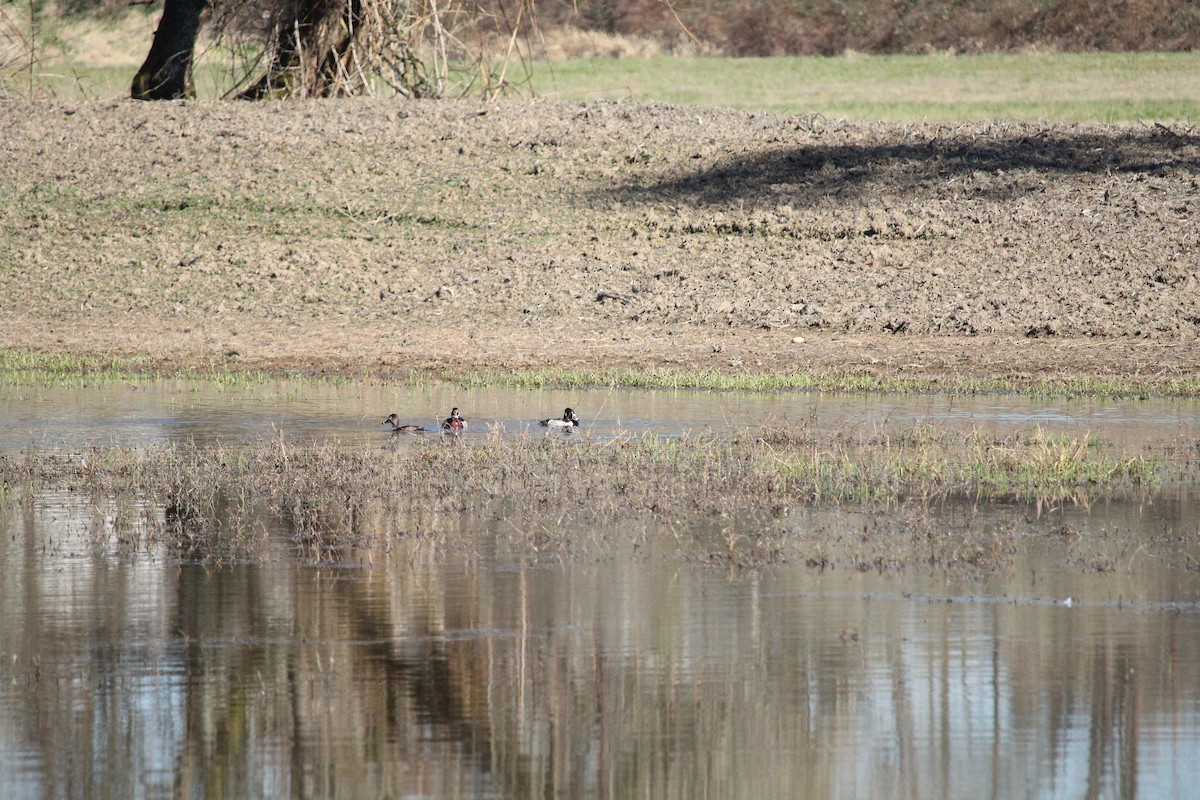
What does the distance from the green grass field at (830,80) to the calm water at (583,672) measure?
25.4m

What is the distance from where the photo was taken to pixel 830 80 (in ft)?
144

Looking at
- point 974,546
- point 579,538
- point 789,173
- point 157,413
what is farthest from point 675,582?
point 789,173

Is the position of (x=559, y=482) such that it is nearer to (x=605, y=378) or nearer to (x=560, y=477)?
(x=560, y=477)

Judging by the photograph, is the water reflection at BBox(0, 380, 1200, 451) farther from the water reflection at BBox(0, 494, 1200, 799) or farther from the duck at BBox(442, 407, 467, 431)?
the water reflection at BBox(0, 494, 1200, 799)

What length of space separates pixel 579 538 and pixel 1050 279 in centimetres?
1378

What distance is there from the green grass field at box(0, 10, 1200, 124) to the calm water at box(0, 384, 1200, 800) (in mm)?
25399

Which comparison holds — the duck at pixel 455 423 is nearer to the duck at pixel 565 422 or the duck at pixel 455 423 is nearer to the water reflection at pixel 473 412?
the water reflection at pixel 473 412

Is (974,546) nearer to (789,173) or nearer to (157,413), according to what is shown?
(157,413)

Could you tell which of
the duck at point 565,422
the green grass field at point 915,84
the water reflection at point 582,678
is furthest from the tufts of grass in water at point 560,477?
the green grass field at point 915,84

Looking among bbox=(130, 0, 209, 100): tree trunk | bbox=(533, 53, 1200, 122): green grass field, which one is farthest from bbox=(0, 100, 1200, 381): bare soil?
bbox=(533, 53, 1200, 122): green grass field

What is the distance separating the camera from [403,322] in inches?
852

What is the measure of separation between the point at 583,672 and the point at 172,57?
27.3 meters

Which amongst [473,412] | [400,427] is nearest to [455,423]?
[400,427]

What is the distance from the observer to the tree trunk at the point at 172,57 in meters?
31.8
